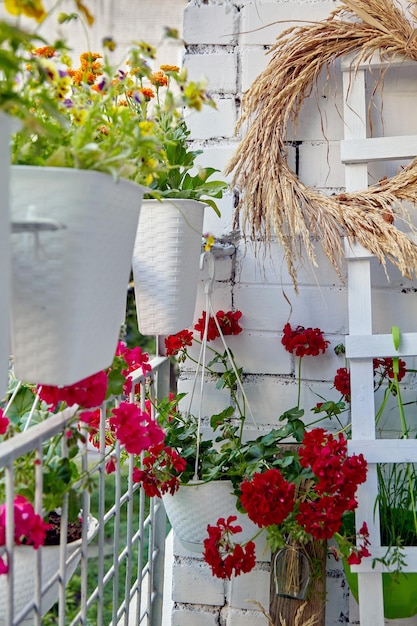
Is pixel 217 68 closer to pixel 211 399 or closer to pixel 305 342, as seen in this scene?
pixel 305 342

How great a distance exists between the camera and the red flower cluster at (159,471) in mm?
1296

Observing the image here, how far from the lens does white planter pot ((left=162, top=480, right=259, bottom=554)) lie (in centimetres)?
136

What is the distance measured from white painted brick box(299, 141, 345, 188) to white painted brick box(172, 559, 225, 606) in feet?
3.05

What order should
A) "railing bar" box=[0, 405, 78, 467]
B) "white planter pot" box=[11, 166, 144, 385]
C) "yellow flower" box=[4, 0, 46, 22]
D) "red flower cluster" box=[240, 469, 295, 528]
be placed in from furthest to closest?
"red flower cluster" box=[240, 469, 295, 528], "railing bar" box=[0, 405, 78, 467], "white planter pot" box=[11, 166, 144, 385], "yellow flower" box=[4, 0, 46, 22]

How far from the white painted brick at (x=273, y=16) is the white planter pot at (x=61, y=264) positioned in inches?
37.8

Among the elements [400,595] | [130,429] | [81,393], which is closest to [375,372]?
[400,595]

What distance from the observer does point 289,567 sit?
1374mm

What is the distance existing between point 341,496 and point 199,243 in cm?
53

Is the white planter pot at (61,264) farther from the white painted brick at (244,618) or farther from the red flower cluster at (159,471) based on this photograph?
the white painted brick at (244,618)

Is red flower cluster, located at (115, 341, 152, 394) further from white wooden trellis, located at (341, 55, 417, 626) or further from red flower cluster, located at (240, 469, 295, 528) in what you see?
white wooden trellis, located at (341, 55, 417, 626)

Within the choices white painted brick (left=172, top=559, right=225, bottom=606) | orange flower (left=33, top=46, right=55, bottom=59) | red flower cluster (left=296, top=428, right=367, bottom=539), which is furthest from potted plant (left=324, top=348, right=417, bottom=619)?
orange flower (left=33, top=46, right=55, bottom=59)

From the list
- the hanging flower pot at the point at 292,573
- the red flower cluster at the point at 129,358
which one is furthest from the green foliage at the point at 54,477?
the hanging flower pot at the point at 292,573

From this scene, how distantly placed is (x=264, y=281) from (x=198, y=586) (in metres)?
0.73

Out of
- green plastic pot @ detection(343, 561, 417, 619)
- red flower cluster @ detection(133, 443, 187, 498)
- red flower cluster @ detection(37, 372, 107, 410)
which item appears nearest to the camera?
red flower cluster @ detection(37, 372, 107, 410)
